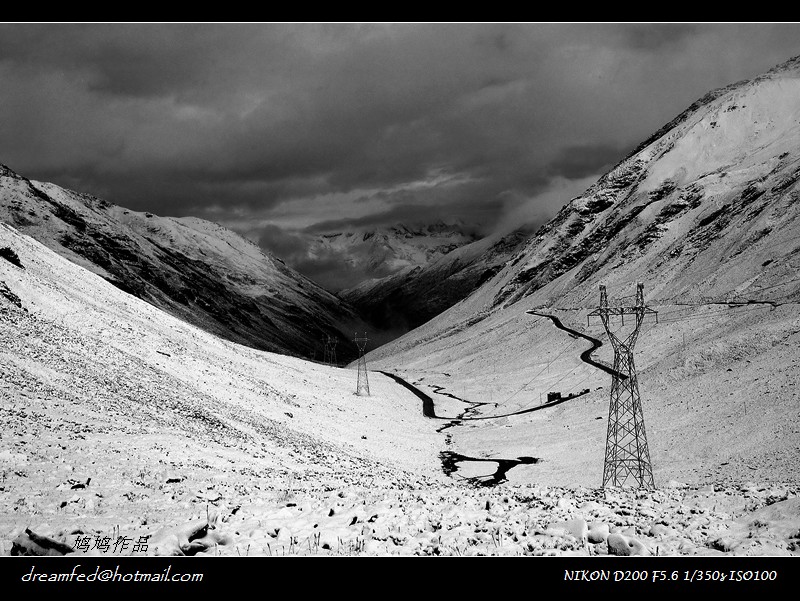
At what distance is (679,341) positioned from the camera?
81750 mm

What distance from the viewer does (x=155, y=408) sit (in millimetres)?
32875

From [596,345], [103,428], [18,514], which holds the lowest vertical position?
[18,514]

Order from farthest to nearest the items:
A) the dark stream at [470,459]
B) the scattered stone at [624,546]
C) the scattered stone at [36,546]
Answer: the dark stream at [470,459] → the scattered stone at [624,546] → the scattered stone at [36,546]

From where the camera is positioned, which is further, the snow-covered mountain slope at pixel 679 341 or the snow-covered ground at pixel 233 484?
the snow-covered mountain slope at pixel 679 341

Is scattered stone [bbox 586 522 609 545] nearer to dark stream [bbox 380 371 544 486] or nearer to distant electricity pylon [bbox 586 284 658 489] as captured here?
distant electricity pylon [bbox 586 284 658 489]

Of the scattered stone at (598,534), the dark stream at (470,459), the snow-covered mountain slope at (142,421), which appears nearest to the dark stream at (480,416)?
the dark stream at (470,459)

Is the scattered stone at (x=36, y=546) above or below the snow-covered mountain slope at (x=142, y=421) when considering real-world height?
below

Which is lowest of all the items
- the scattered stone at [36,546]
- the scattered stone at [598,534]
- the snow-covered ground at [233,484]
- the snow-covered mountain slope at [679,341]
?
the scattered stone at [598,534]

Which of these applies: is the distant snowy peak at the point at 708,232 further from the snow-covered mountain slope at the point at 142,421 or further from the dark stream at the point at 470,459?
the snow-covered mountain slope at the point at 142,421

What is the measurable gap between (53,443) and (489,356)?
109582mm

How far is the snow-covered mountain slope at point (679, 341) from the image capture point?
42.6 metres
